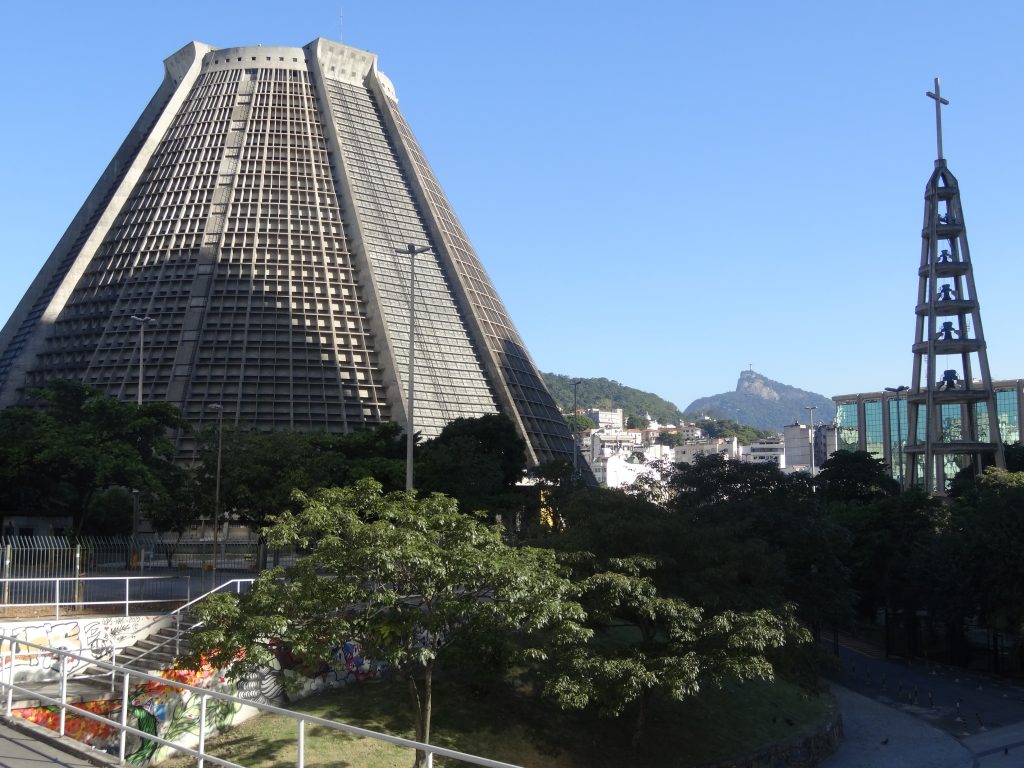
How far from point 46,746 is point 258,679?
9.82 metres

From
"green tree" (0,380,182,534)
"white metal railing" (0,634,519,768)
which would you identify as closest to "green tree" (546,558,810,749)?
"white metal railing" (0,634,519,768)

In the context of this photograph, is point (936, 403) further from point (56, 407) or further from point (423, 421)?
point (56, 407)

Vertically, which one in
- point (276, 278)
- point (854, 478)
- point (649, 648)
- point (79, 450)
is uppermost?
point (276, 278)

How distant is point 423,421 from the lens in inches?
2606

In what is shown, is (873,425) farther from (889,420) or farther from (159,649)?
(159,649)

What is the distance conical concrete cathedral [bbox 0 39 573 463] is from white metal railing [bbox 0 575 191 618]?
3195 cm

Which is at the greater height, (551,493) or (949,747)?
(551,493)

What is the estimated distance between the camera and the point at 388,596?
20609mm

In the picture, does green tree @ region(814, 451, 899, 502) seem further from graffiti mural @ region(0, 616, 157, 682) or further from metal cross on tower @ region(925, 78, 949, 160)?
graffiti mural @ region(0, 616, 157, 682)

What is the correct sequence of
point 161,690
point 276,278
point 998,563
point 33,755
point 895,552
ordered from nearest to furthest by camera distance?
point 33,755, point 161,690, point 998,563, point 895,552, point 276,278

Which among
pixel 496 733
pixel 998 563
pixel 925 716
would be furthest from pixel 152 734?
pixel 998 563

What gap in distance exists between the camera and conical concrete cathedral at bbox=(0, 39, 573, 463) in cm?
6694

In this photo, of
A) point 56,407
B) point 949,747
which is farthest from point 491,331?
point 949,747

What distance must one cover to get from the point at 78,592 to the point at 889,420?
6357 inches
